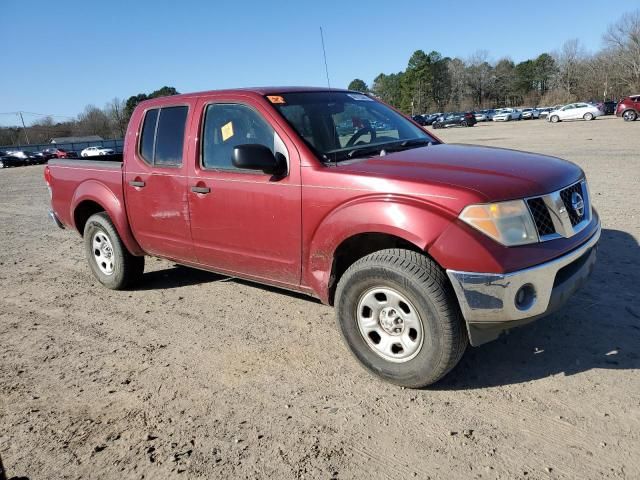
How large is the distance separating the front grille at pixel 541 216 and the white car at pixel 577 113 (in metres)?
45.6

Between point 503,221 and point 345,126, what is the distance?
1716 millimetres

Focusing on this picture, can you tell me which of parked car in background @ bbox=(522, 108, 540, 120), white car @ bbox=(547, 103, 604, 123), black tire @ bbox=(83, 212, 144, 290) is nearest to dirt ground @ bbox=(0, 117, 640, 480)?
black tire @ bbox=(83, 212, 144, 290)

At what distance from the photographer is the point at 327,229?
342 cm

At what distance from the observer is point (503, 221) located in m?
2.82

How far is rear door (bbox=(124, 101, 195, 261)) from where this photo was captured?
14.5ft

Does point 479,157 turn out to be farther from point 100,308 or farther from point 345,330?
point 100,308

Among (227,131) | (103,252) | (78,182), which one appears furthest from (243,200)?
(78,182)

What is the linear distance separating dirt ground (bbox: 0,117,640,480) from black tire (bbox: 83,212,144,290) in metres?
0.36

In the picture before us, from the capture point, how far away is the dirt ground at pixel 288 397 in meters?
2.60

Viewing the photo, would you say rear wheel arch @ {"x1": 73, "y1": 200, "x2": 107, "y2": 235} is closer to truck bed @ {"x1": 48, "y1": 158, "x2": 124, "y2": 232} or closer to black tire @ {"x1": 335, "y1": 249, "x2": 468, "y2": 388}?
truck bed @ {"x1": 48, "y1": 158, "x2": 124, "y2": 232}

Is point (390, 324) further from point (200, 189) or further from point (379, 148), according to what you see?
point (200, 189)

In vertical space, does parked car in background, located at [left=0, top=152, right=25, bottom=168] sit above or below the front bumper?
above

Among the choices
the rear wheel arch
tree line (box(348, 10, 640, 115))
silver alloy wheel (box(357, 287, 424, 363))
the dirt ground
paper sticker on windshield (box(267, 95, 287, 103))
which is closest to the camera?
the dirt ground

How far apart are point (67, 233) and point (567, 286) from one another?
27.3 feet
